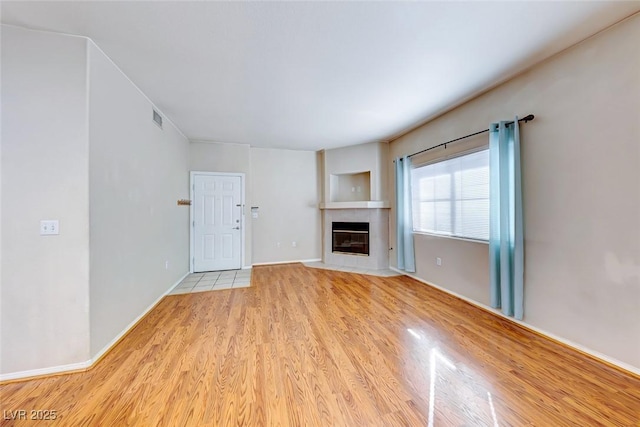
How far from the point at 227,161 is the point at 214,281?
232 cm

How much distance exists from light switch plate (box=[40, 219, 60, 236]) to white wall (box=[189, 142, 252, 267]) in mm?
3062

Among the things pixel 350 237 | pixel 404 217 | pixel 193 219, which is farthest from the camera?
pixel 350 237

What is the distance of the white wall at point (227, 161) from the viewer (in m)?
4.71

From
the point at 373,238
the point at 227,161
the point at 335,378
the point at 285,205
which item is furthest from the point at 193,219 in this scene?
the point at 335,378

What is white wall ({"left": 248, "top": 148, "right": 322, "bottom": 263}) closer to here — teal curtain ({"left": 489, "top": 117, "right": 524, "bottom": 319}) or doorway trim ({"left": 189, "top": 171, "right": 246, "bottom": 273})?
doorway trim ({"left": 189, "top": 171, "right": 246, "bottom": 273})

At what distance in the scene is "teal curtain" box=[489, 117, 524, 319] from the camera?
7.89ft

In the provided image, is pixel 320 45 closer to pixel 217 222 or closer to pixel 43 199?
pixel 43 199

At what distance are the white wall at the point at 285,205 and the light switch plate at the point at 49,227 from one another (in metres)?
3.51

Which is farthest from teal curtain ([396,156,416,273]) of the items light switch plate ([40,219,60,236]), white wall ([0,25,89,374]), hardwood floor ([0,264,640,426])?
light switch plate ([40,219,60,236])

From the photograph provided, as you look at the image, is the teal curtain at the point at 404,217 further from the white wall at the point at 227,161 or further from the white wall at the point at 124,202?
the white wall at the point at 124,202

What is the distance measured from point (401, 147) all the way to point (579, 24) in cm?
269

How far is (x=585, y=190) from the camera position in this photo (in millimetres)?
1998

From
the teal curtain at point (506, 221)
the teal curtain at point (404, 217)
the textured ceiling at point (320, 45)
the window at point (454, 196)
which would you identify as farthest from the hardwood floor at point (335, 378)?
the textured ceiling at point (320, 45)

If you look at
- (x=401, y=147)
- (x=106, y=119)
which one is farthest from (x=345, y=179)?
(x=106, y=119)
